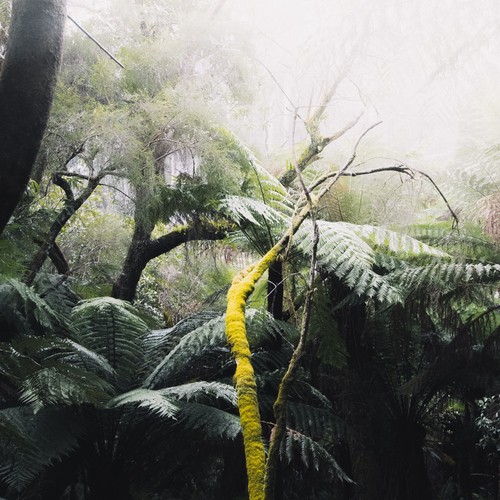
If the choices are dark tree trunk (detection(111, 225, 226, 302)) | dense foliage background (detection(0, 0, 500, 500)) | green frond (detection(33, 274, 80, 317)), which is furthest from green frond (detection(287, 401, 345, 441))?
dark tree trunk (detection(111, 225, 226, 302))

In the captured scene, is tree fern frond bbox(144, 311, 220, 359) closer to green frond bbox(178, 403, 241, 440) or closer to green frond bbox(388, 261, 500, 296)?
green frond bbox(178, 403, 241, 440)

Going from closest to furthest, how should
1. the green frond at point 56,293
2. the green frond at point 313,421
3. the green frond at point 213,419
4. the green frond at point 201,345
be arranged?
1. the green frond at point 213,419
2. the green frond at point 201,345
3. the green frond at point 313,421
4. the green frond at point 56,293

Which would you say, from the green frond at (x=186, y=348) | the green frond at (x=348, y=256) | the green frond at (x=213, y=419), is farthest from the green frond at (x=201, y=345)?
the green frond at (x=348, y=256)

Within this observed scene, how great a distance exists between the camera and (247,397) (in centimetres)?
95

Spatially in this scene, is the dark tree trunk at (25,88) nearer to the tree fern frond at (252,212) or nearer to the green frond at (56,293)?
the tree fern frond at (252,212)

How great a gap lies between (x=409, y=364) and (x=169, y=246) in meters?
2.19

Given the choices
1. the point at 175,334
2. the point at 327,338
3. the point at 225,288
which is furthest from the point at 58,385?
the point at 225,288

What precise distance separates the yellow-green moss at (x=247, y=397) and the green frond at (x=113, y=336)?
5.95 feet

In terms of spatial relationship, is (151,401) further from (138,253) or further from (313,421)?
(138,253)

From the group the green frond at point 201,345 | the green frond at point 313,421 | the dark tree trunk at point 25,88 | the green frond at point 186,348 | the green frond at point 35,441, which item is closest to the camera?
the dark tree trunk at point 25,88

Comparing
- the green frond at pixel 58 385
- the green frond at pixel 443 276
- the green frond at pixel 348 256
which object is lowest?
the green frond at pixel 58 385

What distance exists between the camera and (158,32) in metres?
4.78

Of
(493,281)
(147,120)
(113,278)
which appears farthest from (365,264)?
(113,278)

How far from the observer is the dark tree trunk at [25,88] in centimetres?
129
